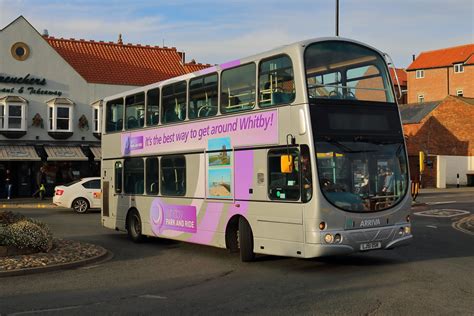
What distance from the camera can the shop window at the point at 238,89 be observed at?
10273 mm

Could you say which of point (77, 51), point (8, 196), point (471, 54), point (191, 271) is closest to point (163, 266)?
point (191, 271)

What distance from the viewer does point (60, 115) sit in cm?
3544

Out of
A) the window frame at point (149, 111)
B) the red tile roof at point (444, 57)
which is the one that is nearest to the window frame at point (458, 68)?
the red tile roof at point (444, 57)

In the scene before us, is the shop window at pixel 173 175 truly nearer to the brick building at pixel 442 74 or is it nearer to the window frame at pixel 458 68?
the brick building at pixel 442 74

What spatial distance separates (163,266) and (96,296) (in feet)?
9.11

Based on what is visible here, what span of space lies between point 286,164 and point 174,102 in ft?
14.0

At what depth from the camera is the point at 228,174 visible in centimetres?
1070

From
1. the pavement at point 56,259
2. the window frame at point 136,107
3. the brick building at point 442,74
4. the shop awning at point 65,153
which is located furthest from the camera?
the brick building at point 442,74

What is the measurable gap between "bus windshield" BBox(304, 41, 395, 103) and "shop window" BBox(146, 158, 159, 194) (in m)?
5.24

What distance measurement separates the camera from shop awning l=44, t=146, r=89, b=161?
34156mm

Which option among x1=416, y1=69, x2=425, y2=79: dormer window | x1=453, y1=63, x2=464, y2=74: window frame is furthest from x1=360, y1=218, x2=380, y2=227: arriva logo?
x1=416, y1=69, x2=425, y2=79: dormer window

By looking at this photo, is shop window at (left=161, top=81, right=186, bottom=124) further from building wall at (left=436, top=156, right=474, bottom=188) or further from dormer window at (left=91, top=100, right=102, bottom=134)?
building wall at (left=436, top=156, right=474, bottom=188)

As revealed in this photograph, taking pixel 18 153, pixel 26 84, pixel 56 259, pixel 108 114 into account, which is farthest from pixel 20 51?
pixel 56 259

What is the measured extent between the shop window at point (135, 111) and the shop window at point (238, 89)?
3.55 metres
